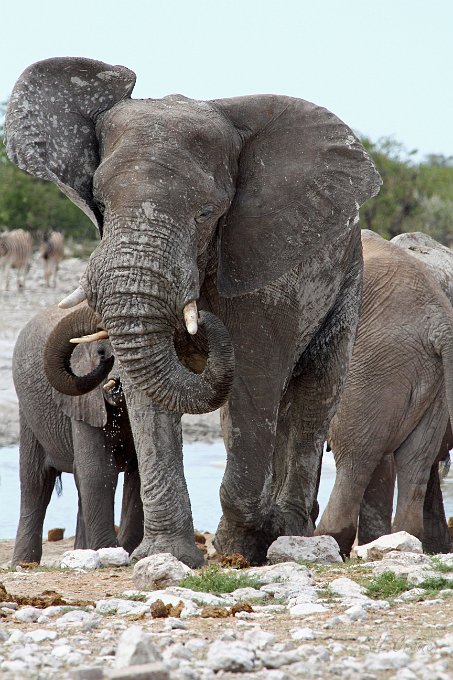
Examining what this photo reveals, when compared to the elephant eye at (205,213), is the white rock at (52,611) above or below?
below

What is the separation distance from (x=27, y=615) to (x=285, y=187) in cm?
273

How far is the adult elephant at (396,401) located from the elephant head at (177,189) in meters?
1.47

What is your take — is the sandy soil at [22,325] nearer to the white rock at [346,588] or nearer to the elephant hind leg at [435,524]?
the elephant hind leg at [435,524]

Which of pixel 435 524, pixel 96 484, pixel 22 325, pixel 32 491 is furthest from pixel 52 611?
pixel 22 325

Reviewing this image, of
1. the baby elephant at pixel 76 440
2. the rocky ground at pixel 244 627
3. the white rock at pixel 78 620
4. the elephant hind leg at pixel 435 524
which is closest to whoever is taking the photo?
the rocky ground at pixel 244 627

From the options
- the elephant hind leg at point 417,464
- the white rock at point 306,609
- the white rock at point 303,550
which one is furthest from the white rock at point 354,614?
the elephant hind leg at point 417,464

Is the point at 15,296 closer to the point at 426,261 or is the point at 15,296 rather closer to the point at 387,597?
the point at 426,261

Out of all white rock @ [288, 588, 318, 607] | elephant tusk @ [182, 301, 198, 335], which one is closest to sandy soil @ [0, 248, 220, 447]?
elephant tusk @ [182, 301, 198, 335]

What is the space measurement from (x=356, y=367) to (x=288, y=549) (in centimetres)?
216

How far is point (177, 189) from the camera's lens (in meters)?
6.04

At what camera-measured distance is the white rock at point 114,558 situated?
22.1 ft

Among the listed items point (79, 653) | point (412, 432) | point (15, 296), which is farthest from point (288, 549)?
point (15, 296)

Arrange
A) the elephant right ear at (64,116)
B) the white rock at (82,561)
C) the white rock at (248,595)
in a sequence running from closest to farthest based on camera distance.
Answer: the white rock at (248,595)
the elephant right ear at (64,116)
the white rock at (82,561)

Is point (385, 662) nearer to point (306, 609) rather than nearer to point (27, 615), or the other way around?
point (306, 609)
